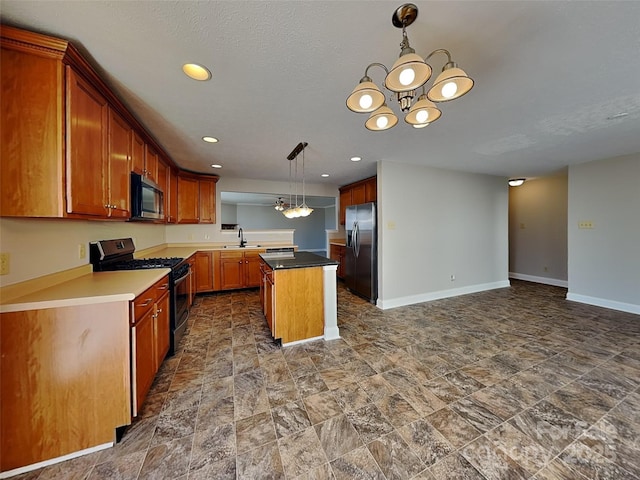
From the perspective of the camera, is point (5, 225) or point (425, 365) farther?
point (425, 365)

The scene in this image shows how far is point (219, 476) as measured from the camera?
1.23 meters

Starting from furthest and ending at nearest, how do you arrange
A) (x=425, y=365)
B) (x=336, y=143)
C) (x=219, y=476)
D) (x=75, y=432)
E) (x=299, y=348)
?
(x=336, y=143) < (x=299, y=348) < (x=425, y=365) < (x=75, y=432) < (x=219, y=476)

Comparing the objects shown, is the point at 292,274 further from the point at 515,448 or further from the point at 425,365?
the point at 515,448

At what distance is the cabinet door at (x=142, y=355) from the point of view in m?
1.49

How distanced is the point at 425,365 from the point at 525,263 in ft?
17.7

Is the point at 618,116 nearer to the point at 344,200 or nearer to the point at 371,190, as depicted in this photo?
the point at 371,190

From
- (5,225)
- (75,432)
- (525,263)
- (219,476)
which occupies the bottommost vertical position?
(219,476)

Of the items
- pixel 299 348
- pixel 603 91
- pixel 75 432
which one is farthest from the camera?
pixel 299 348

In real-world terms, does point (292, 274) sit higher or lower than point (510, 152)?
lower

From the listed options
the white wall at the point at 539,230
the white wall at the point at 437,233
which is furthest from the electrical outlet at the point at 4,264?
the white wall at the point at 539,230

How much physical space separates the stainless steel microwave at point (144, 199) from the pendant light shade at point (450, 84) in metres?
2.70

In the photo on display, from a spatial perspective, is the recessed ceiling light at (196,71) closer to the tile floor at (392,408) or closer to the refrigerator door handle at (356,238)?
the tile floor at (392,408)

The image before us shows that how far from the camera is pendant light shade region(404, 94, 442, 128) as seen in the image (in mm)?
1494

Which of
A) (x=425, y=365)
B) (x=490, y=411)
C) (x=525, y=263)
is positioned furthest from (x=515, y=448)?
(x=525, y=263)
